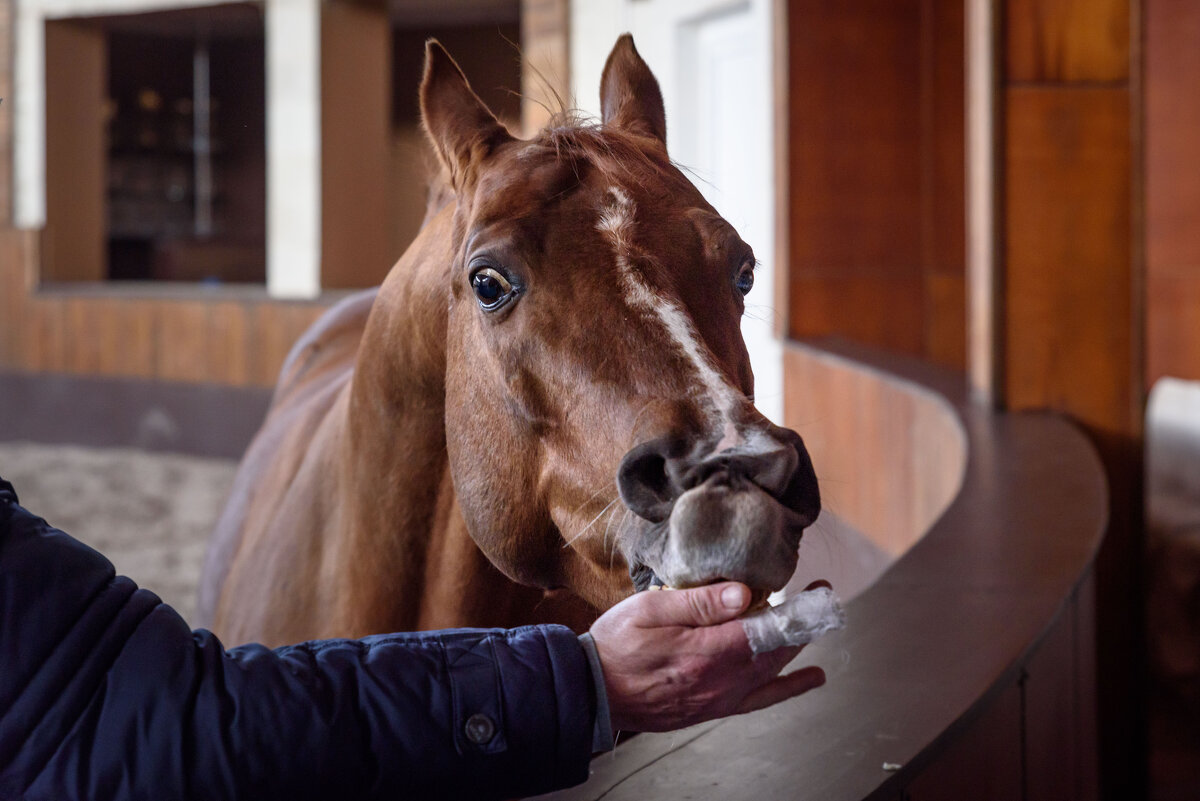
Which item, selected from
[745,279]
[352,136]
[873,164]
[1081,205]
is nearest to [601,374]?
[745,279]

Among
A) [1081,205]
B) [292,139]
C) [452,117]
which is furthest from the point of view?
[292,139]

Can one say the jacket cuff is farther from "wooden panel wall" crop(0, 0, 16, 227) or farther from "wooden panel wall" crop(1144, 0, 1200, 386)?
"wooden panel wall" crop(0, 0, 16, 227)

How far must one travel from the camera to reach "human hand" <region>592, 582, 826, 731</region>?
2.63ft

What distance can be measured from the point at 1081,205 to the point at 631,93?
2360 mm

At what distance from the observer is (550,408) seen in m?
1.06

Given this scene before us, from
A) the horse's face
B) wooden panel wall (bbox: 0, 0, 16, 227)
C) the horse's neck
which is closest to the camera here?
the horse's face

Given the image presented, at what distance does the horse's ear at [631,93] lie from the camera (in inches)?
50.3

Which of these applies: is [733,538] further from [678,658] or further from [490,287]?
[490,287]

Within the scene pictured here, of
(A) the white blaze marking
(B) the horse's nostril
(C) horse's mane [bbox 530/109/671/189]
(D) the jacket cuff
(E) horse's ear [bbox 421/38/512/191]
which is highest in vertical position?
(E) horse's ear [bbox 421/38/512/191]

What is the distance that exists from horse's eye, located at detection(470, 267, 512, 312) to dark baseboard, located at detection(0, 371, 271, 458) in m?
6.79

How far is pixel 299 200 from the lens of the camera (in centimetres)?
785

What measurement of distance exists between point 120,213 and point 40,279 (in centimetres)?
396

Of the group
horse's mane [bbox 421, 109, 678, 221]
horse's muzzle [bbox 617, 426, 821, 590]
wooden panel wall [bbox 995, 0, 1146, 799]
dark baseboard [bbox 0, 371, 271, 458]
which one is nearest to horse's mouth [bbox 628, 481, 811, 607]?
horse's muzzle [bbox 617, 426, 821, 590]

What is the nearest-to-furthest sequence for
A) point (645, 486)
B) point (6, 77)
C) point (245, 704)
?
point (245, 704)
point (645, 486)
point (6, 77)
